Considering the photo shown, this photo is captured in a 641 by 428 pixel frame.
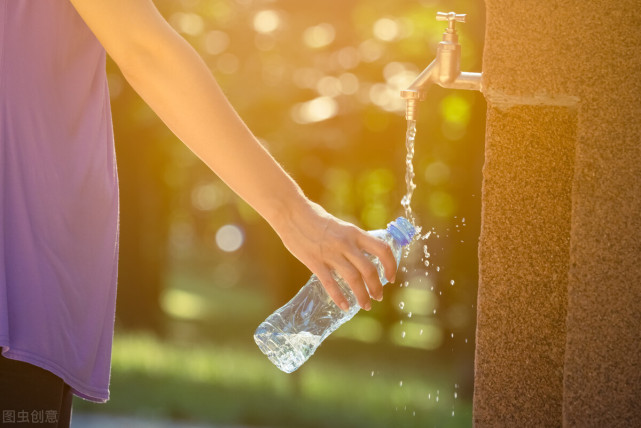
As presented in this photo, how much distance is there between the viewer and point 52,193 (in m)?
1.86

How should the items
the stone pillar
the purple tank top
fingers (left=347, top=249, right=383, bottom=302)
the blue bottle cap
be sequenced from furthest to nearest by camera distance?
the stone pillar → the blue bottle cap → the purple tank top → fingers (left=347, top=249, right=383, bottom=302)

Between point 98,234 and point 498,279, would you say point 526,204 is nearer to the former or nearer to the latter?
point 498,279

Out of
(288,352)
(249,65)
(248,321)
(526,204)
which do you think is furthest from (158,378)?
(526,204)

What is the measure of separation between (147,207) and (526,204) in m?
9.82

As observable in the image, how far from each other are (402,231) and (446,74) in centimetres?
68

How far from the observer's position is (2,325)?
1766mm

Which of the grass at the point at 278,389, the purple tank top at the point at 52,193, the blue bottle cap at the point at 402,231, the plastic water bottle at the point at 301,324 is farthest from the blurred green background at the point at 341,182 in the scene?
the purple tank top at the point at 52,193

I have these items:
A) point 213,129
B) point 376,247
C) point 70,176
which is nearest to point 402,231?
point 376,247

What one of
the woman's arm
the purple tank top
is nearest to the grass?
the purple tank top

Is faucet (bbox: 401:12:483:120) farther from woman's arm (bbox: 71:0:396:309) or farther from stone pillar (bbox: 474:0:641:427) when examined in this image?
woman's arm (bbox: 71:0:396:309)

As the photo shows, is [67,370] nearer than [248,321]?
Yes

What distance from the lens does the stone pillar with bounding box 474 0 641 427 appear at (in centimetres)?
235

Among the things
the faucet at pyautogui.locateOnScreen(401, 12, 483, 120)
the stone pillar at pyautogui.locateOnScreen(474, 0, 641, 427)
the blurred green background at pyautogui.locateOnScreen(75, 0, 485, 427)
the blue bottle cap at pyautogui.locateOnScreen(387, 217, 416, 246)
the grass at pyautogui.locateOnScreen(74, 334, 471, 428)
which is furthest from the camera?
the blurred green background at pyautogui.locateOnScreen(75, 0, 485, 427)

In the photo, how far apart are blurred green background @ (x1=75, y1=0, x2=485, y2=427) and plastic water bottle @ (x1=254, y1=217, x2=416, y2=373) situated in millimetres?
5426
